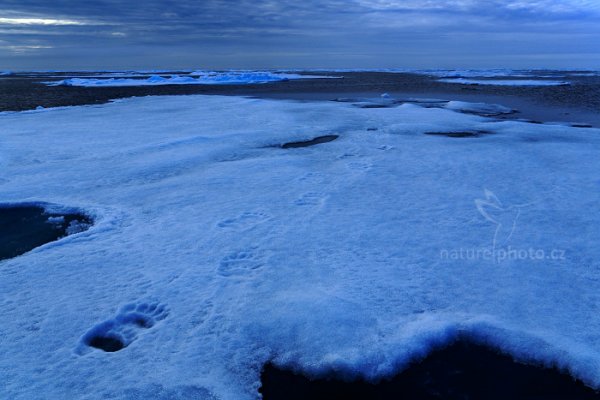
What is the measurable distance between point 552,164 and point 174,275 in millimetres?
7240

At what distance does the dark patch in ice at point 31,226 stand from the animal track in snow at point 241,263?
2209mm

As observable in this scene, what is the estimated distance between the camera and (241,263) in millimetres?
4547

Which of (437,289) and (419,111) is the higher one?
(419,111)

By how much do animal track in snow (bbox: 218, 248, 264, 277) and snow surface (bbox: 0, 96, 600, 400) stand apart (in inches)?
0.9

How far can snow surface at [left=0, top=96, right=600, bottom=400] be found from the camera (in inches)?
126

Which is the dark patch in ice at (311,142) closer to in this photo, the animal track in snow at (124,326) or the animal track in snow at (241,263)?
the animal track in snow at (241,263)

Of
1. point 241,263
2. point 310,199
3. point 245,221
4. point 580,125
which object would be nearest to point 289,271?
point 241,263

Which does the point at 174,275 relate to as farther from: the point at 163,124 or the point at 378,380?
the point at 163,124

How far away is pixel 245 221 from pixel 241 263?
3.81 feet

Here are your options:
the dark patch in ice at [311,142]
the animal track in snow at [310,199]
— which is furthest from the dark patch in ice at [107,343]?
the dark patch in ice at [311,142]

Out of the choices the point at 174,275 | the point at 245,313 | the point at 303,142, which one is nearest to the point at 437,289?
the point at 245,313

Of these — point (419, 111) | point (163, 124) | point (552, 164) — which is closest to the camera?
point (552, 164)

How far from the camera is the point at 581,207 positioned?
19.6ft

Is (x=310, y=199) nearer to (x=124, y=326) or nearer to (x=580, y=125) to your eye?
(x=124, y=326)
